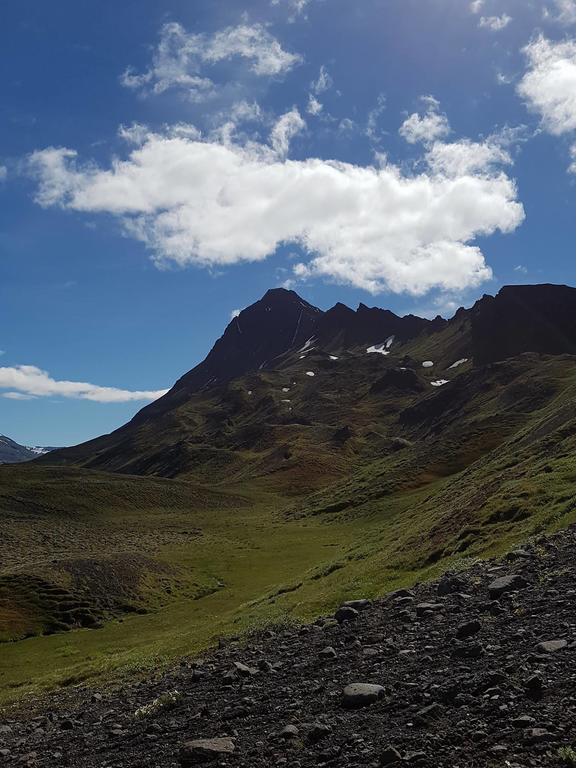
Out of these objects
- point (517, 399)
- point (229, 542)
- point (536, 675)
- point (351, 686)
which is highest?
point (517, 399)

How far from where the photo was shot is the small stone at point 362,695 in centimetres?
1234

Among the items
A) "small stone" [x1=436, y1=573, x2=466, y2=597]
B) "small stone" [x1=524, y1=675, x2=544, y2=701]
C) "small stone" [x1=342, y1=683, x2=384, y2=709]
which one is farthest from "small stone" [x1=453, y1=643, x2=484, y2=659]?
"small stone" [x1=436, y1=573, x2=466, y2=597]

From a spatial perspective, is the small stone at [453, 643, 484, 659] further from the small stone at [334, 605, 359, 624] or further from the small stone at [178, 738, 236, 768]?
the small stone at [334, 605, 359, 624]

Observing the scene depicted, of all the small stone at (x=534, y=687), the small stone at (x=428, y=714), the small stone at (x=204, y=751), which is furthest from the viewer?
the small stone at (x=204, y=751)

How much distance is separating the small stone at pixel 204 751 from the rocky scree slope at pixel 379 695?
0.13 ft

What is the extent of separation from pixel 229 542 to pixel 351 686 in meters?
79.1

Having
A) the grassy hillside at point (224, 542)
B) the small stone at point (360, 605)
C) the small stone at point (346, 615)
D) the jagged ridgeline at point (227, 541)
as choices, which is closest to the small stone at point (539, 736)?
the small stone at point (346, 615)

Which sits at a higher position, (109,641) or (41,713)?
(41,713)

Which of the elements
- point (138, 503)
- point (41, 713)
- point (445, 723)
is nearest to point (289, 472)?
point (138, 503)

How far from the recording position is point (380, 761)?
9.64m

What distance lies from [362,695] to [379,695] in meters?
0.36

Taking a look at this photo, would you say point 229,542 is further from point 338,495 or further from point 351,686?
point 351,686

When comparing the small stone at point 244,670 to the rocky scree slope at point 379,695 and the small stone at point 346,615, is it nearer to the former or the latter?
the rocky scree slope at point 379,695

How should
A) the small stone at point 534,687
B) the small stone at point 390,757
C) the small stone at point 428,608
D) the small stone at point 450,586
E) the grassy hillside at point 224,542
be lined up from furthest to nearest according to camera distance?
the grassy hillside at point 224,542
the small stone at point 450,586
the small stone at point 428,608
the small stone at point 534,687
the small stone at point 390,757
